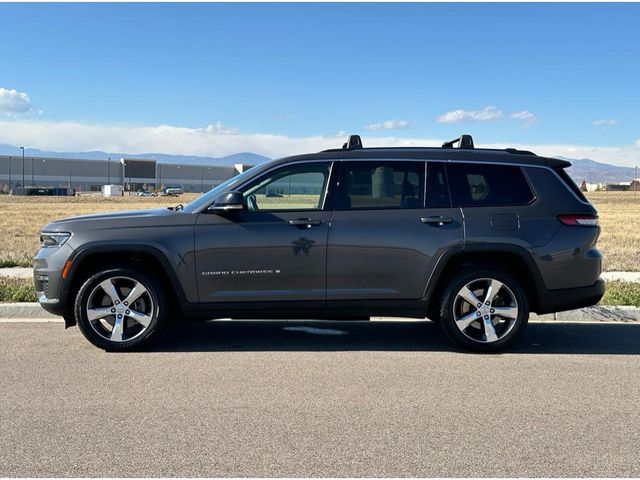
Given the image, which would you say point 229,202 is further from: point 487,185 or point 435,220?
point 487,185

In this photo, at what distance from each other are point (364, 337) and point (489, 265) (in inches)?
59.3

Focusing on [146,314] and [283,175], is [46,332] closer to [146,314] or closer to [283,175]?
[146,314]

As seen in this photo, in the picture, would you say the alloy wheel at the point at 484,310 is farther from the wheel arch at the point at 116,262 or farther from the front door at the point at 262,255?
the wheel arch at the point at 116,262

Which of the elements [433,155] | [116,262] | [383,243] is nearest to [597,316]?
[433,155]

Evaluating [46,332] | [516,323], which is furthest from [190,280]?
[516,323]

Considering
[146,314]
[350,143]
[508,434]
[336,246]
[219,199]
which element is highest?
[350,143]

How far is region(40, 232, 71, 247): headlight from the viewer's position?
6.00m

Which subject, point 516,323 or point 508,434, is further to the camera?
point 516,323

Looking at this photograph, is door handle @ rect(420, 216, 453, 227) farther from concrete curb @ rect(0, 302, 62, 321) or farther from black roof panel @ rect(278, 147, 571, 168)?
concrete curb @ rect(0, 302, 62, 321)

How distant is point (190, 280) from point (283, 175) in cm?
130

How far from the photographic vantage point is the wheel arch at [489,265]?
601cm

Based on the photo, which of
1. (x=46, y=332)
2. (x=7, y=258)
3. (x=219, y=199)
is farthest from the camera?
(x=7, y=258)

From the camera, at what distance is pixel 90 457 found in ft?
12.0

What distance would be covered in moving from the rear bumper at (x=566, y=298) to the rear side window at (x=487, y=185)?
0.89 metres
